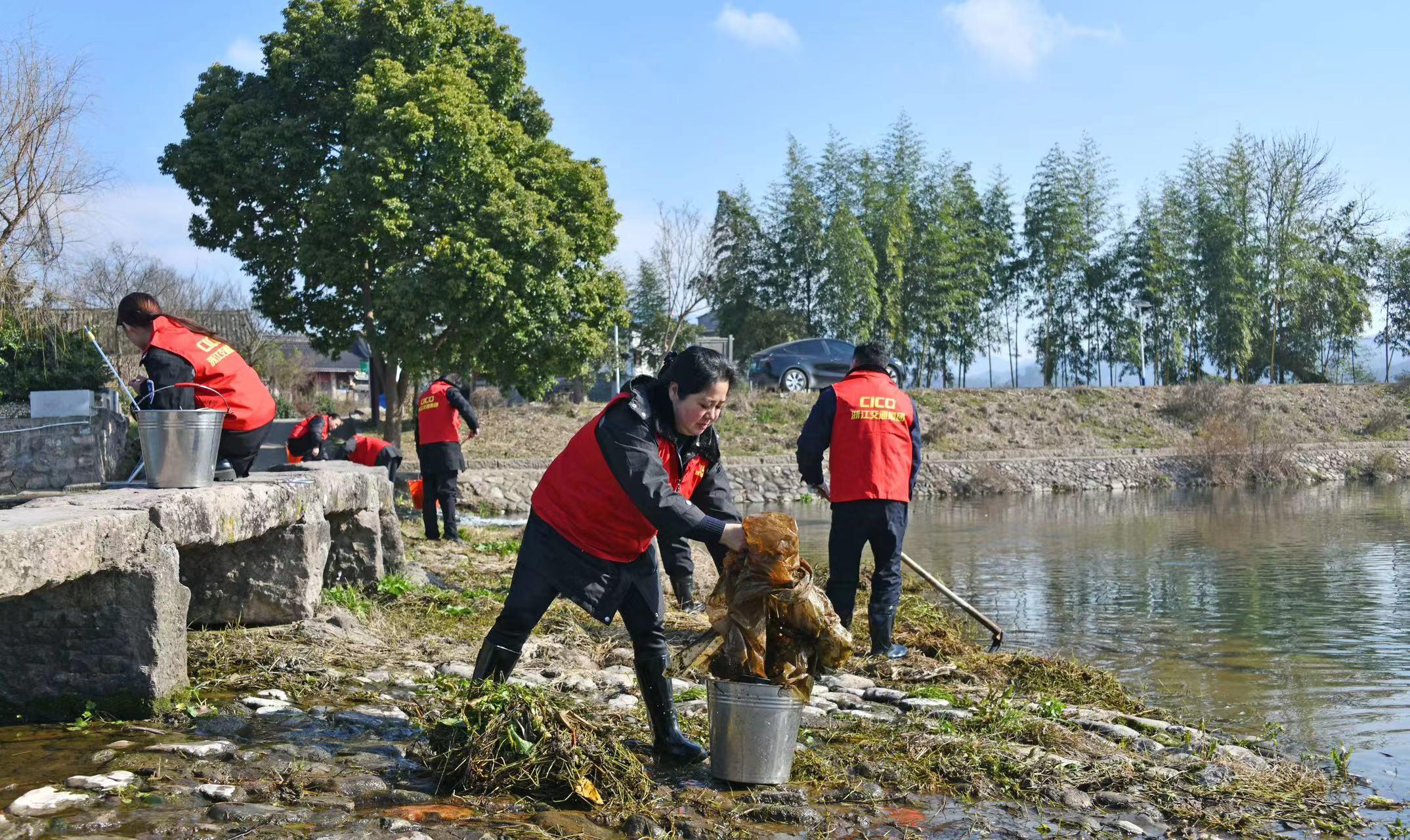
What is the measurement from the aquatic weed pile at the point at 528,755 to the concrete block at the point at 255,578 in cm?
227

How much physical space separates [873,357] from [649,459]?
11.8 feet

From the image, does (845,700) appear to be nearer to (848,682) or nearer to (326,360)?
(848,682)

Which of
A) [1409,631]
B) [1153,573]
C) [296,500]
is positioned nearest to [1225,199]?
[1153,573]

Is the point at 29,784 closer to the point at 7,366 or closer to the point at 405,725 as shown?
the point at 405,725

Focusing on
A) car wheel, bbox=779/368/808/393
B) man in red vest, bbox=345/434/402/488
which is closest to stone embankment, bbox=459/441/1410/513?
car wheel, bbox=779/368/808/393

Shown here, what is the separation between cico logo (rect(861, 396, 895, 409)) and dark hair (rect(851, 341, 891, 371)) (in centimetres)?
31

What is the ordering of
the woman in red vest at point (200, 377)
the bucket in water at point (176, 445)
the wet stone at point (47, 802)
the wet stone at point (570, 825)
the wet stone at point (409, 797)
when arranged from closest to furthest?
the wet stone at point (47, 802), the wet stone at point (570, 825), the wet stone at point (409, 797), the bucket in water at point (176, 445), the woman in red vest at point (200, 377)

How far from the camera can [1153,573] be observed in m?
11.9

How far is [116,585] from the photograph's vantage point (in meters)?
4.28

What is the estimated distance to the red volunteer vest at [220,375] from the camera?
5594 mm

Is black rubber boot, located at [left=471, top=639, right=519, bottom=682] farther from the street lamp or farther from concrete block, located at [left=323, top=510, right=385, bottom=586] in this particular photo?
the street lamp

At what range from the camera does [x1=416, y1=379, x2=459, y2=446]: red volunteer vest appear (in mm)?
11453

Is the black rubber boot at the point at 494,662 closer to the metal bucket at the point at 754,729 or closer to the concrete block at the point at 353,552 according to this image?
the metal bucket at the point at 754,729

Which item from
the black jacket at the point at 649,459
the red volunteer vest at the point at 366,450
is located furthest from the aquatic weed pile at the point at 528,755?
the red volunteer vest at the point at 366,450
